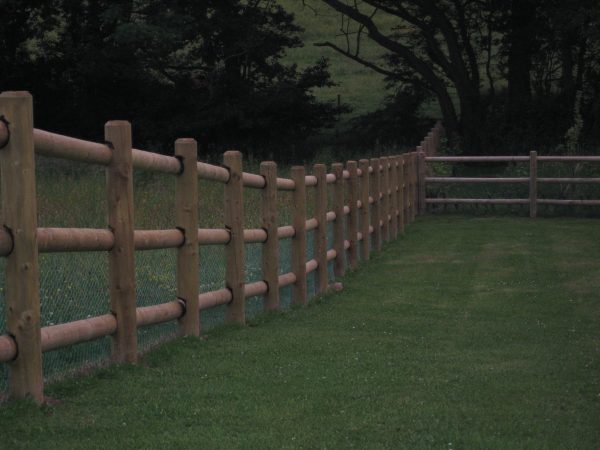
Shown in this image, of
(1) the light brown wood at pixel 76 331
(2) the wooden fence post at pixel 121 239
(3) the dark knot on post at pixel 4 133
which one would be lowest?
(1) the light brown wood at pixel 76 331

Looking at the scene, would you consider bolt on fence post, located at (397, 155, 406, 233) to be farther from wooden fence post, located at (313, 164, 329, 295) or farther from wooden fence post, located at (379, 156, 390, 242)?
wooden fence post, located at (313, 164, 329, 295)

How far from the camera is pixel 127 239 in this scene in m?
6.76

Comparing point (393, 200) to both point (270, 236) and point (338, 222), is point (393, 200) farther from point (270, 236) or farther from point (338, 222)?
point (270, 236)

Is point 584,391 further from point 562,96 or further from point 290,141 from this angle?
point 290,141

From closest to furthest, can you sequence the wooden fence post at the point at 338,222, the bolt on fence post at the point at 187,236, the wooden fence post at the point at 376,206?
the bolt on fence post at the point at 187,236 < the wooden fence post at the point at 338,222 < the wooden fence post at the point at 376,206

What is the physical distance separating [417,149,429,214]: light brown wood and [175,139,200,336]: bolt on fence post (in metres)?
14.6

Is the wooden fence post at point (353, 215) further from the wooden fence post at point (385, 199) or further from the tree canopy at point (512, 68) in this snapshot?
the tree canopy at point (512, 68)

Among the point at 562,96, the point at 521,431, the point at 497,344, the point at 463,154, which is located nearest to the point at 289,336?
→ the point at 497,344

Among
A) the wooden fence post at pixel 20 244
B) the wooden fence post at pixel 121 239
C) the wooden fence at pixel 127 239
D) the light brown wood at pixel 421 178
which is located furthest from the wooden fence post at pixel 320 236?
the light brown wood at pixel 421 178

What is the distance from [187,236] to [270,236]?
85.1 inches

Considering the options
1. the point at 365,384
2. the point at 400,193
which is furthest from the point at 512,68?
the point at 365,384

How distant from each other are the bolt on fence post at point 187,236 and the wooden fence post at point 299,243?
2986mm

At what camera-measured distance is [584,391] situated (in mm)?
6527

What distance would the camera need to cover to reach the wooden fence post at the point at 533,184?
69.8 ft
